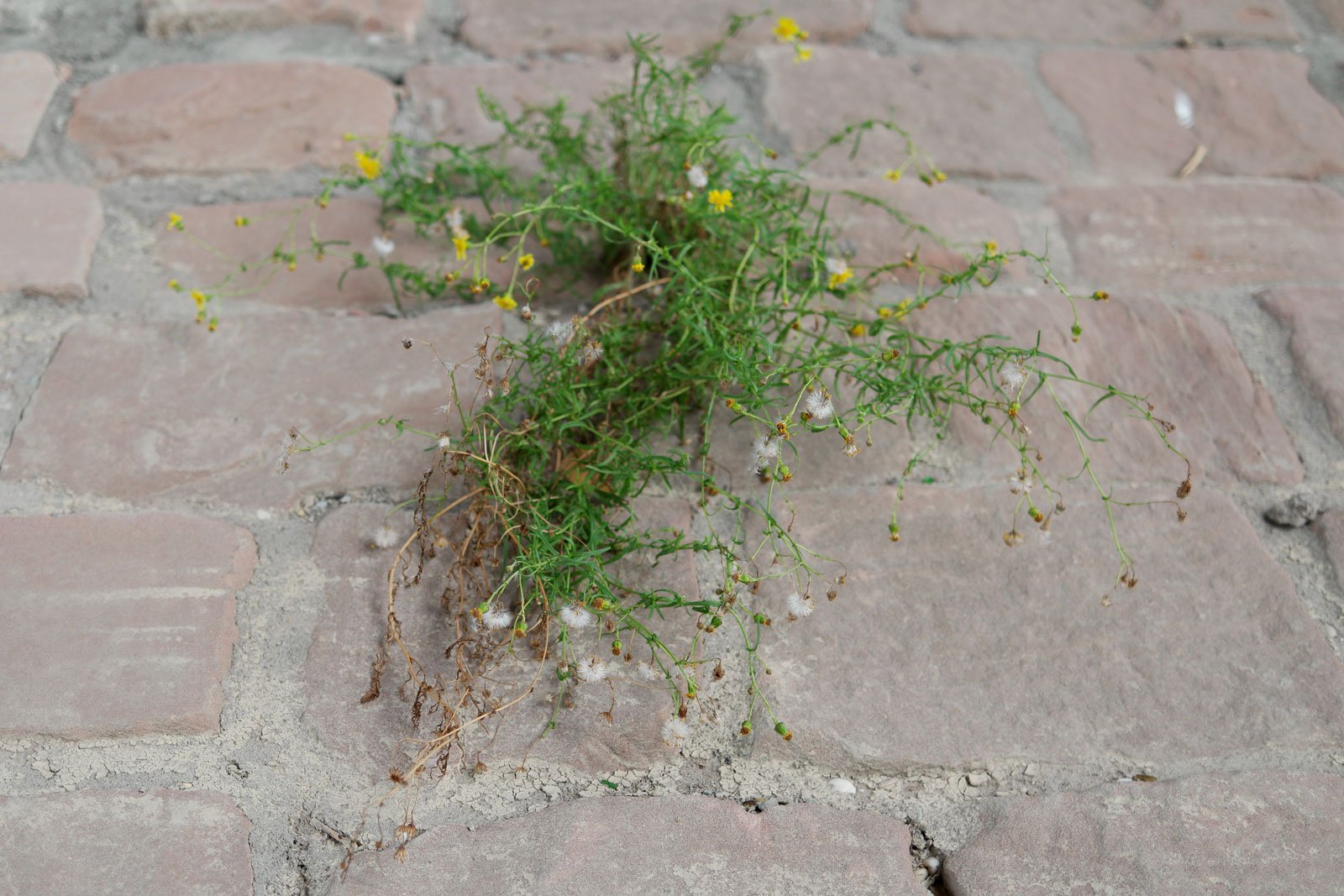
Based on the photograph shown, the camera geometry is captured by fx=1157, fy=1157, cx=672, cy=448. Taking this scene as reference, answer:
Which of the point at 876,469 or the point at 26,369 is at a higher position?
the point at 876,469

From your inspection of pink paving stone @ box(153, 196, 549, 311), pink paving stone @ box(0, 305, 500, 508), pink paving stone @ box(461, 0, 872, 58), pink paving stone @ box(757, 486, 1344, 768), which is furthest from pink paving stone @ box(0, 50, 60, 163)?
pink paving stone @ box(757, 486, 1344, 768)

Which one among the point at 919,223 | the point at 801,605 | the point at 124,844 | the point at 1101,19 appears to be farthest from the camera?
the point at 1101,19

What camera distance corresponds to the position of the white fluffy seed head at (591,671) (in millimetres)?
1141

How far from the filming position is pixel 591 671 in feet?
3.75

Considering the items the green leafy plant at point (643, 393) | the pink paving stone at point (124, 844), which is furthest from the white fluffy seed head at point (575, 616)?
the pink paving stone at point (124, 844)

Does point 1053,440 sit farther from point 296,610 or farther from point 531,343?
point 296,610

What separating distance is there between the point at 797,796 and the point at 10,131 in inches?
60.2

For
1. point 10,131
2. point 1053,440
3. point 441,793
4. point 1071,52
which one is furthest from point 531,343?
point 1071,52

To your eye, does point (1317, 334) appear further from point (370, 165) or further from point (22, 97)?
point (22, 97)

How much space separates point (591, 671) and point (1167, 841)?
0.57 m

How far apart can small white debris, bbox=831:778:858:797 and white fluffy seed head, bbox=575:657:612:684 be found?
0.25 metres

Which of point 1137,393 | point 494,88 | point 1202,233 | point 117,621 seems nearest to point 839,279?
point 1137,393

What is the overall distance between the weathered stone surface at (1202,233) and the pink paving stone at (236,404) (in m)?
0.89

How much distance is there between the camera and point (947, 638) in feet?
4.03
